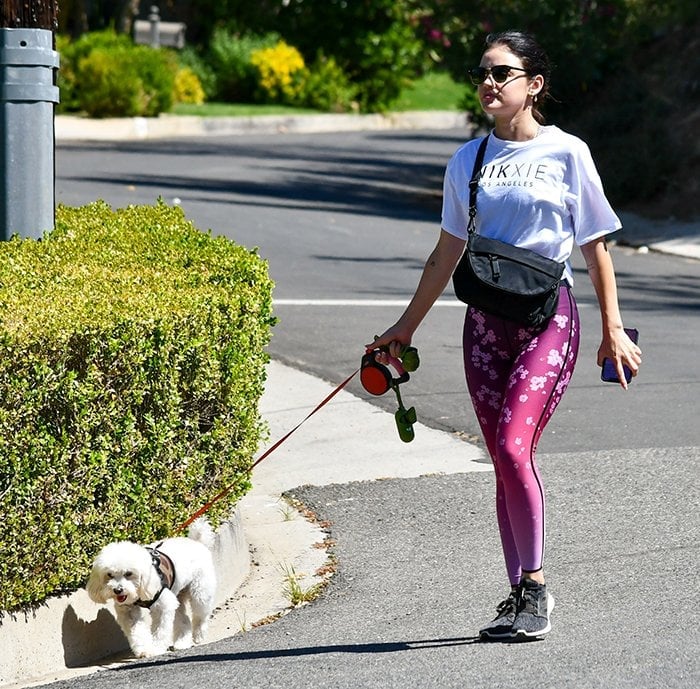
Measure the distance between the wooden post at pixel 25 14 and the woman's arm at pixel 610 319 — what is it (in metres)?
3.46

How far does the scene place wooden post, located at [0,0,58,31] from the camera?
6.91 metres

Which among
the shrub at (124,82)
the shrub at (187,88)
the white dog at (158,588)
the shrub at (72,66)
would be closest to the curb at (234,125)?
the shrub at (124,82)

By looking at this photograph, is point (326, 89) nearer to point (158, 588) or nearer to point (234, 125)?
point (234, 125)

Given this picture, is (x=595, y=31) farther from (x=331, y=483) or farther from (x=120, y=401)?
(x=120, y=401)

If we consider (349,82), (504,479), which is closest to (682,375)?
(504,479)

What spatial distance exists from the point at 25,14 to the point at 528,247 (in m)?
3.40

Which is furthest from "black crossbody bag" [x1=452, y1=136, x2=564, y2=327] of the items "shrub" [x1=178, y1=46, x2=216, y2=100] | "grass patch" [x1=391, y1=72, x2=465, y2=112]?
"shrub" [x1=178, y1=46, x2=216, y2=100]

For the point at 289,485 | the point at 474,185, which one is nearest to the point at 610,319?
the point at 474,185

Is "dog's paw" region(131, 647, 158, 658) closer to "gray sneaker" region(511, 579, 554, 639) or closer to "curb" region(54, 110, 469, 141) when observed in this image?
"gray sneaker" region(511, 579, 554, 639)

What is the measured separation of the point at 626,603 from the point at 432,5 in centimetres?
1614

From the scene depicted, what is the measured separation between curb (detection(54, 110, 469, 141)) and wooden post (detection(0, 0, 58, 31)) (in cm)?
1835

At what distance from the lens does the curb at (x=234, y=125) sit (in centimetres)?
2616

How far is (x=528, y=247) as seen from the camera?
15.1ft

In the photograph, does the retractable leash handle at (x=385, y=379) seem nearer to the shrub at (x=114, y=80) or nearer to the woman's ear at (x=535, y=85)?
the woman's ear at (x=535, y=85)
